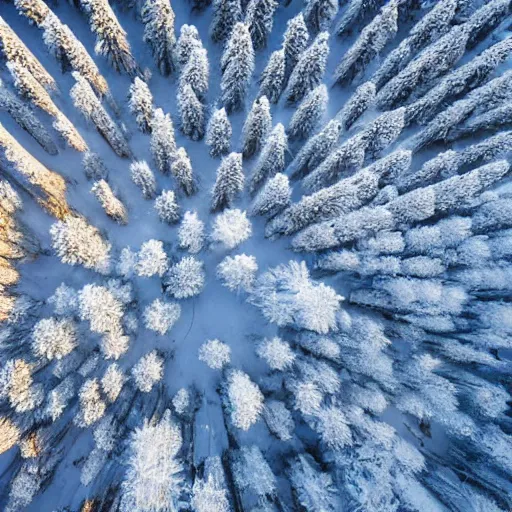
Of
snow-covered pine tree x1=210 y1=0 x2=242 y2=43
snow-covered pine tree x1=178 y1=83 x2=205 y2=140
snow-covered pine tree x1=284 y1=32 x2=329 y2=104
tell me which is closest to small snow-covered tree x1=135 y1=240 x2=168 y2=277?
snow-covered pine tree x1=178 y1=83 x2=205 y2=140

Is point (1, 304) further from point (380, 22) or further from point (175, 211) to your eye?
point (380, 22)

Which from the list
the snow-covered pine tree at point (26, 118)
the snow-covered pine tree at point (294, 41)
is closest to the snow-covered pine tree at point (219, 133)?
the snow-covered pine tree at point (294, 41)

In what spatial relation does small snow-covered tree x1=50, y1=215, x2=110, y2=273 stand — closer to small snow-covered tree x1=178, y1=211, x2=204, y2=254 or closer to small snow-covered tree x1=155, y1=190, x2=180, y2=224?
small snow-covered tree x1=155, y1=190, x2=180, y2=224

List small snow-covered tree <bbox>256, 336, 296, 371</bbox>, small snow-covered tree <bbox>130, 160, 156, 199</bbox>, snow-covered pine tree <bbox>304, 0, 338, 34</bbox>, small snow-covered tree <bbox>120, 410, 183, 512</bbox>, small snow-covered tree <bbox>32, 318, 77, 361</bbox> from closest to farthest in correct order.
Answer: small snow-covered tree <bbox>120, 410, 183, 512</bbox>
small snow-covered tree <bbox>32, 318, 77, 361</bbox>
small snow-covered tree <bbox>256, 336, 296, 371</bbox>
small snow-covered tree <bbox>130, 160, 156, 199</bbox>
snow-covered pine tree <bbox>304, 0, 338, 34</bbox>

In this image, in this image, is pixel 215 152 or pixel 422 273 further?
pixel 215 152

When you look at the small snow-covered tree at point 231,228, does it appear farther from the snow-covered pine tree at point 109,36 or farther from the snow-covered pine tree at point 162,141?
the snow-covered pine tree at point 109,36

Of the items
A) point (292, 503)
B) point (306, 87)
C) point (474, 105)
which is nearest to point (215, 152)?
point (306, 87)
